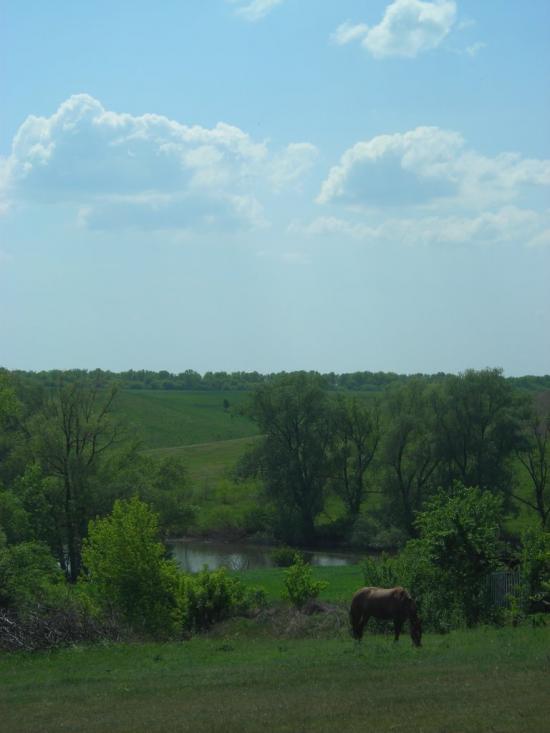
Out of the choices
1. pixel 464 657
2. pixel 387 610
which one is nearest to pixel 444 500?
pixel 387 610

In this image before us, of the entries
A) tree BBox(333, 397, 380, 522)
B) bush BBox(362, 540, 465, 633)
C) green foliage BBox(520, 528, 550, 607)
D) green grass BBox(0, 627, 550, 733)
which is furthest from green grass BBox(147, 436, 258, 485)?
green grass BBox(0, 627, 550, 733)

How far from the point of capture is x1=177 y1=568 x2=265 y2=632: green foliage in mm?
29359

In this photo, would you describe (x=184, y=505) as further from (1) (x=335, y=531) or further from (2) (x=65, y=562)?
(1) (x=335, y=531)

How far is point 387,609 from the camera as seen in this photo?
792 inches

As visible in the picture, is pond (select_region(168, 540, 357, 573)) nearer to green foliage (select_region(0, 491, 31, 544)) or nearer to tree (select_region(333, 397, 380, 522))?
tree (select_region(333, 397, 380, 522))

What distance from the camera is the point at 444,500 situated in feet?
87.9

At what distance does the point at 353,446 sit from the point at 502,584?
49.7 m

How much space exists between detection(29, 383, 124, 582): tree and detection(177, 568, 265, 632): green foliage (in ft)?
79.5

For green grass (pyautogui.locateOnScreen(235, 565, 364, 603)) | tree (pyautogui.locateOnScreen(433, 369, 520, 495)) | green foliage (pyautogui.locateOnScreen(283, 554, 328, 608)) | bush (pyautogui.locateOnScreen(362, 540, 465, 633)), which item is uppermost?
tree (pyautogui.locateOnScreen(433, 369, 520, 495))

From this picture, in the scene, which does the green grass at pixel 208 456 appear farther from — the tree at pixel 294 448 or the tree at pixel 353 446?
the tree at pixel 353 446

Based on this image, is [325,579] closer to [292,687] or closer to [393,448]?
[393,448]

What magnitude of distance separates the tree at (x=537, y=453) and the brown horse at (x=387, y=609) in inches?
1919

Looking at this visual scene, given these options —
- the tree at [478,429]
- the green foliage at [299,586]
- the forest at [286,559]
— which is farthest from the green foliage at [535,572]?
the tree at [478,429]

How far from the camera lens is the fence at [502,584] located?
82.6ft
